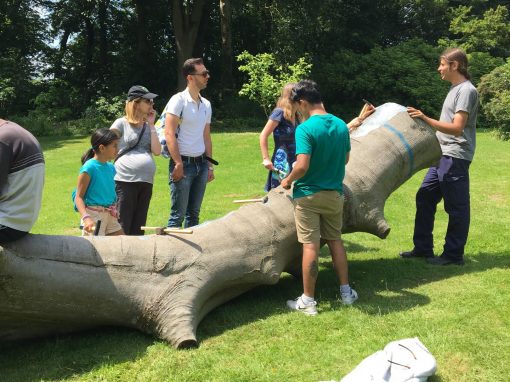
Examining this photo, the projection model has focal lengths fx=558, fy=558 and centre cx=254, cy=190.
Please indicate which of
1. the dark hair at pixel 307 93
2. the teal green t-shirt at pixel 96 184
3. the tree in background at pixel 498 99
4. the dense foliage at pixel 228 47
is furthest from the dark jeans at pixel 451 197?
the dense foliage at pixel 228 47

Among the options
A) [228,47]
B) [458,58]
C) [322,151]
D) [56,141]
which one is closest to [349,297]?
[322,151]

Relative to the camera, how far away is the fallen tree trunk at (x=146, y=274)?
13.0ft

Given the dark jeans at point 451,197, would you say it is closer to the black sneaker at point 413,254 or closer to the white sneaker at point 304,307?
the black sneaker at point 413,254

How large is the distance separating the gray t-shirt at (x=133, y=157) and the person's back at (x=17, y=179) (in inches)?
67.9

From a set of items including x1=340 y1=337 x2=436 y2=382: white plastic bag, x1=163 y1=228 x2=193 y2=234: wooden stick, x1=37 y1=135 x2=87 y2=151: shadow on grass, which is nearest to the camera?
x1=340 y1=337 x2=436 y2=382: white plastic bag

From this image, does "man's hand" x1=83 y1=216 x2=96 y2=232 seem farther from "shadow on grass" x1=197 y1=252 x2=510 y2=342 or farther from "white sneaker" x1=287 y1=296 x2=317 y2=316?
"white sneaker" x1=287 y1=296 x2=317 y2=316

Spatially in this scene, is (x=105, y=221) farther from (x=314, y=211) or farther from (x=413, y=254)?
(x=413, y=254)

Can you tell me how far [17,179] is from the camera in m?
3.72

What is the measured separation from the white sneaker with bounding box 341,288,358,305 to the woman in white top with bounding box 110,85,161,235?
7.40 feet

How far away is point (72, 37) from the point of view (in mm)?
35969

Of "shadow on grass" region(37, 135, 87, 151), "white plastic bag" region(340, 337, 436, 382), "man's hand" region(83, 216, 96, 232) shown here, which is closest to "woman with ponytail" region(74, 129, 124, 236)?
"man's hand" region(83, 216, 96, 232)

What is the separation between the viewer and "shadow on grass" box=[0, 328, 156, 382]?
12.6 feet

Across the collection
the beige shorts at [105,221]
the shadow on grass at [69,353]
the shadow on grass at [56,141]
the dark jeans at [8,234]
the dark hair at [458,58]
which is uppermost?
the dark hair at [458,58]

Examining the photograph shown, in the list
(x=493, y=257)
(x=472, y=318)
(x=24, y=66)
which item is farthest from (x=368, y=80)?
(x=472, y=318)
